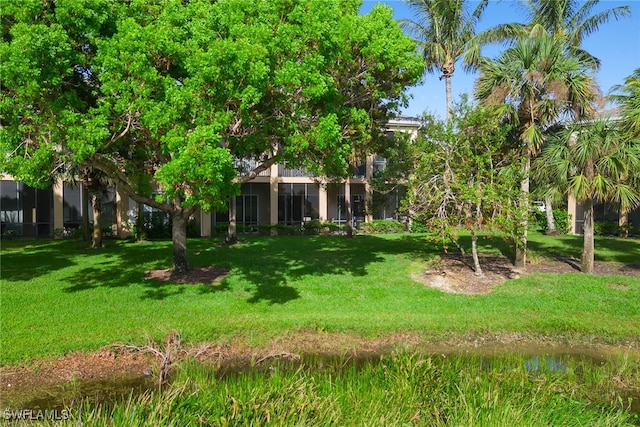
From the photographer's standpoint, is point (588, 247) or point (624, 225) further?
point (624, 225)

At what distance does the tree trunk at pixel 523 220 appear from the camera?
13969mm

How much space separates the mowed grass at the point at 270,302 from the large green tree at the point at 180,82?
9.24 ft

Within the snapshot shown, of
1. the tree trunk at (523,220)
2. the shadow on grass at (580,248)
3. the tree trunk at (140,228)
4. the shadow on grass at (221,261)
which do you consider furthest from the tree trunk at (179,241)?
the shadow on grass at (580,248)

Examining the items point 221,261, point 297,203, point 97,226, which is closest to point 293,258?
point 221,261

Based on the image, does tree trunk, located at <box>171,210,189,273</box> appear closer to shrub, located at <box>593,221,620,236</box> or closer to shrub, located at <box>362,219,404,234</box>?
shrub, located at <box>362,219,404,234</box>

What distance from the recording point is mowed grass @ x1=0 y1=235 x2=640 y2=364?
33.3 ft

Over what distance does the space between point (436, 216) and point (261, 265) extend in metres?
5.91

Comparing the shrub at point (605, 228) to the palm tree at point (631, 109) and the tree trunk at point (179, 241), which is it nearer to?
the palm tree at point (631, 109)

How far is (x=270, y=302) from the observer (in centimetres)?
1249

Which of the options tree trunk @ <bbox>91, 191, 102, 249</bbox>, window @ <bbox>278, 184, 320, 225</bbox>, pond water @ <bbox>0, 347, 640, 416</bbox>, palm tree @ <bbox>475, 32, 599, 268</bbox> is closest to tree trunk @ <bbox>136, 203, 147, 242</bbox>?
tree trunk @ <bbox>91, 191, 102, 249</bbox>

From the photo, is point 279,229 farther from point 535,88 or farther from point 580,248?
point 535,88

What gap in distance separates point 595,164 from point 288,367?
36.4 feet

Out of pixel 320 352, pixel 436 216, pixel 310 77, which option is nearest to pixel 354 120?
pixel 310 77

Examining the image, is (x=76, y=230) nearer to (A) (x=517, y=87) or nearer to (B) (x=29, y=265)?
(B) (x=29, y=265)
